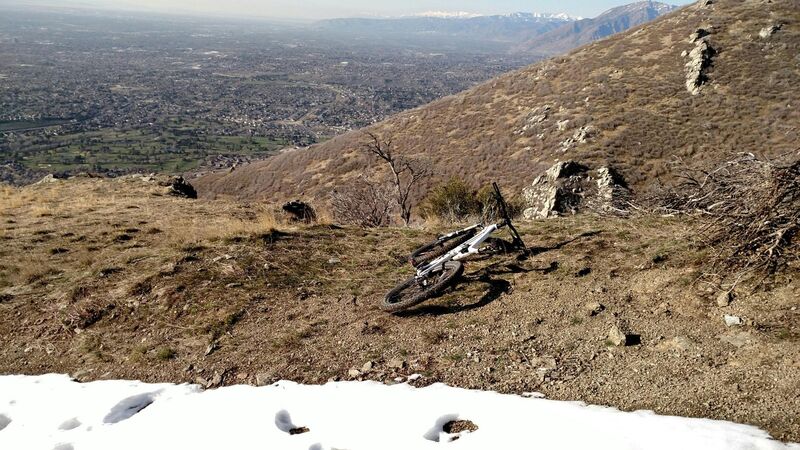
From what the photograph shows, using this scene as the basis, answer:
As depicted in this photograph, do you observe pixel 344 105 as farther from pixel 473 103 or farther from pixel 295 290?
pixel 295 290

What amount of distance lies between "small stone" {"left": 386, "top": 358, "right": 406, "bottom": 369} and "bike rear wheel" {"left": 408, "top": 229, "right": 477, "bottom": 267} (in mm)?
2605

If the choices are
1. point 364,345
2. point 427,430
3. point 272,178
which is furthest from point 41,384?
point 272,178

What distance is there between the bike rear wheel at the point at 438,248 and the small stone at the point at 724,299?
175 inches

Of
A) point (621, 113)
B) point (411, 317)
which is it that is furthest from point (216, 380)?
point (621, 113)

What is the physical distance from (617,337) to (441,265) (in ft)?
10.8

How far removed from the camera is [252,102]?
7121 inches

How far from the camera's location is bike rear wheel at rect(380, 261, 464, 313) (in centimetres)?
751

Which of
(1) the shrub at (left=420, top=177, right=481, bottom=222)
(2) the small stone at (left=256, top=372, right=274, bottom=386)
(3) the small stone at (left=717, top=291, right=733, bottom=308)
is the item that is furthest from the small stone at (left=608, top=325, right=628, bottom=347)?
(1) the shrub at (left=420, top=177, right=481, bottom=222)

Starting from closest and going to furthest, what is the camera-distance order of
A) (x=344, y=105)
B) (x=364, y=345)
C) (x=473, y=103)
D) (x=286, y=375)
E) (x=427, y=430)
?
(x=427, y=430)
(x=286, y=375)
(x=364, y=345)
(x=473, y=103)
(x=344, y=105)

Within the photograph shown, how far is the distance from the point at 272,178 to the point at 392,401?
5118 cm

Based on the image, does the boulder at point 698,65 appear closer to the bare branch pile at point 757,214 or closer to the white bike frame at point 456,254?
the bare branch pile at point 757,214

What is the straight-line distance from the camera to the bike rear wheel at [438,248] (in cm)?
887

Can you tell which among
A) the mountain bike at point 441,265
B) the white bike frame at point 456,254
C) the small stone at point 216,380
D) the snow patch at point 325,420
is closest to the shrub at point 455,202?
the mountain bike at point 441,265

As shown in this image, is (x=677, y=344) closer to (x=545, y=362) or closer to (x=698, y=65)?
(x=545, y=362)
